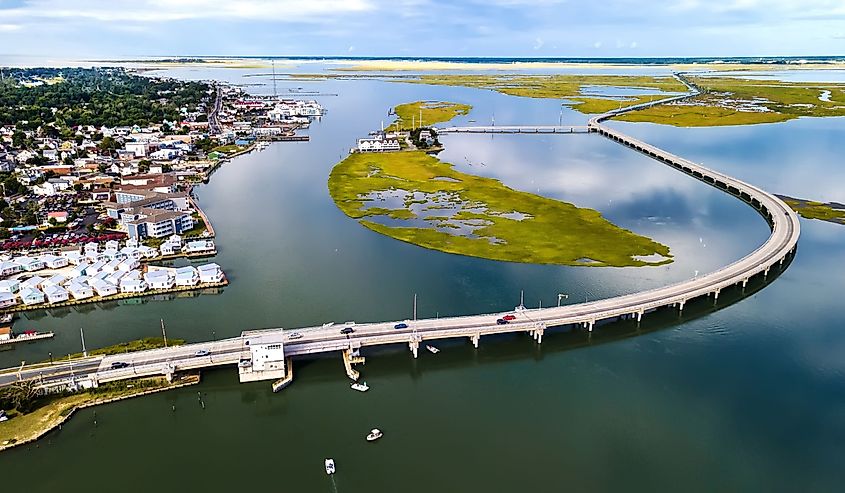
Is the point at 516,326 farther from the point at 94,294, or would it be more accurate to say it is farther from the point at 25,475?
the point at 94,294

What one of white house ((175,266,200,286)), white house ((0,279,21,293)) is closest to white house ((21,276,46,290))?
white house ((0,279,21,293))

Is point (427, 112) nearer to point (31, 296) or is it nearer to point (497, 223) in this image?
point (497, 223)

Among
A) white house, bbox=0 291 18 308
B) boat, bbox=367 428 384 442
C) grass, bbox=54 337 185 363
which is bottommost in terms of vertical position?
boat, bbox=367 428 384 442

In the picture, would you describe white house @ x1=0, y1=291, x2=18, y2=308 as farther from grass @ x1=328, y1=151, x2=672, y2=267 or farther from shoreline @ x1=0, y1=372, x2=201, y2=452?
grass @ x1=328, y1=151, x2=672, y2=267

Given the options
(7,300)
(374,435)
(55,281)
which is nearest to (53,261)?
(55,281)

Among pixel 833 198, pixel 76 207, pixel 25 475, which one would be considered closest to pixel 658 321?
pixel 25 475

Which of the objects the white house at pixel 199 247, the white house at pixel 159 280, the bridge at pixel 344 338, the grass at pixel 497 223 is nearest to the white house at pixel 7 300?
the white house at pixel 159 280
